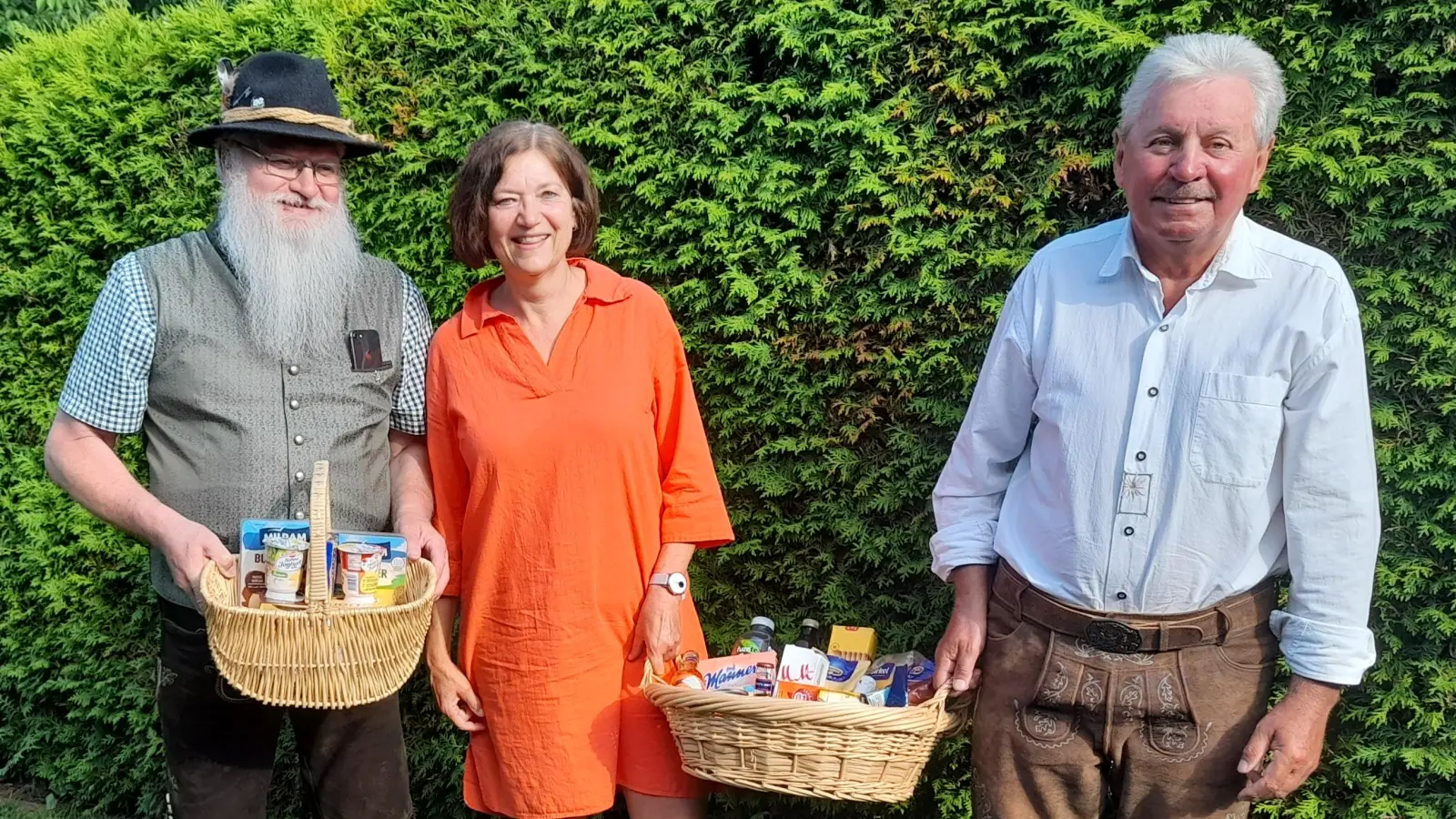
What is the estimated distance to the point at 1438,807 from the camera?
273 centimetres

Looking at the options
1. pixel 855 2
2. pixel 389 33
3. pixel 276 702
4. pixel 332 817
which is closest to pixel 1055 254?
pixel 855 2

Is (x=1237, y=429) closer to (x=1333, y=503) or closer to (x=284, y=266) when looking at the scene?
(x=1333, y=503)

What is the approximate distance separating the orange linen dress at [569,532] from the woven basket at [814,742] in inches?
15.4

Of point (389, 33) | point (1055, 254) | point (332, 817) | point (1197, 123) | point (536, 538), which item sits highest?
point (389, 33)

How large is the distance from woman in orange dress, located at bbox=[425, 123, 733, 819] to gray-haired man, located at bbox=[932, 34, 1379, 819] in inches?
34.5

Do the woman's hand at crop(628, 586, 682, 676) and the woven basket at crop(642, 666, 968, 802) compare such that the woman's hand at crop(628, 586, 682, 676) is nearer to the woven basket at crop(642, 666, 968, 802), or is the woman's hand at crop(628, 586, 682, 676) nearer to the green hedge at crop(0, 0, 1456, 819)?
the woven basket at crop(642, 666, 968, 802)

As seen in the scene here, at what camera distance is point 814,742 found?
7.91ft

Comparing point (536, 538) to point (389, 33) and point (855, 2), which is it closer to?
point (855, 2)

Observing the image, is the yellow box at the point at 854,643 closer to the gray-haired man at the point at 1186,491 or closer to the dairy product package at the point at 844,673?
the dairy product package at the point at 844,673

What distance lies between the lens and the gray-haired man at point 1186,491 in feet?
7.24

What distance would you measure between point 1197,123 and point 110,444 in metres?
2.62

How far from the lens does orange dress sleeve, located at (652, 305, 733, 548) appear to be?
2938 mm

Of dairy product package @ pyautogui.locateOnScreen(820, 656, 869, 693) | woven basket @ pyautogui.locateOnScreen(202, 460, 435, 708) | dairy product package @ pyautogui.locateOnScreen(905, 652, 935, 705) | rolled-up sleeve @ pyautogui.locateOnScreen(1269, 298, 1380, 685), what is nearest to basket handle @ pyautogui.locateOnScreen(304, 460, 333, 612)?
woven basket @ pyautogui.locateOnScreen(202, 460, 435, 708)

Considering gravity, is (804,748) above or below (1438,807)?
above
